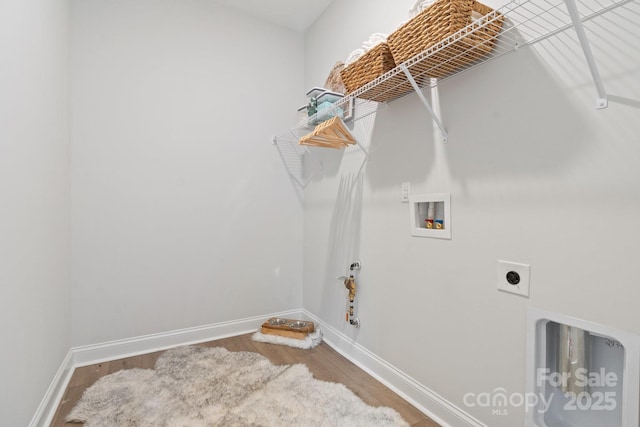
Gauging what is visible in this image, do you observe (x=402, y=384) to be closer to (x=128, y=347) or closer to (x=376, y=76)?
(x=376, y=76)

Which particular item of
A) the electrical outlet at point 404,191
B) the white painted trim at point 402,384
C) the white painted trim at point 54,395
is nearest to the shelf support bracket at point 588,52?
the electrical outlet at point 404,191

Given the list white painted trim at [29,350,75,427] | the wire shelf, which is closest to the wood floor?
white painted trim at [29,350,75,427]

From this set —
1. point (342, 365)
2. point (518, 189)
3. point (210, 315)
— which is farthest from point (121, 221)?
point (518, 189)

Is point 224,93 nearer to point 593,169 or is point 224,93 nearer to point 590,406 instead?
point 593,169

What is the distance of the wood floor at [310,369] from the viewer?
1562 mm

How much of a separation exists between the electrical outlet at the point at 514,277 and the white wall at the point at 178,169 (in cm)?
178

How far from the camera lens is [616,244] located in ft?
3.09

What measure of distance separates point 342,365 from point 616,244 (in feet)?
5.17

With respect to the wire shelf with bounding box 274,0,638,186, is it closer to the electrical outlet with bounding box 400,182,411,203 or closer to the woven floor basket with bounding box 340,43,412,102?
the woven floor basket with bounding box 340,43,412,102

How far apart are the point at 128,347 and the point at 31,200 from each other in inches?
49.5

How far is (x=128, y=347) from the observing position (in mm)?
2117

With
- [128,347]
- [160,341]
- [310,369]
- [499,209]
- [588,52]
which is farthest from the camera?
[160,341]

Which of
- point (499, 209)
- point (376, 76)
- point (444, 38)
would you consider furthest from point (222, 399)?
point (444, 38)

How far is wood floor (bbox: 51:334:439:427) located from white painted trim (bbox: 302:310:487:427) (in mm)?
34
